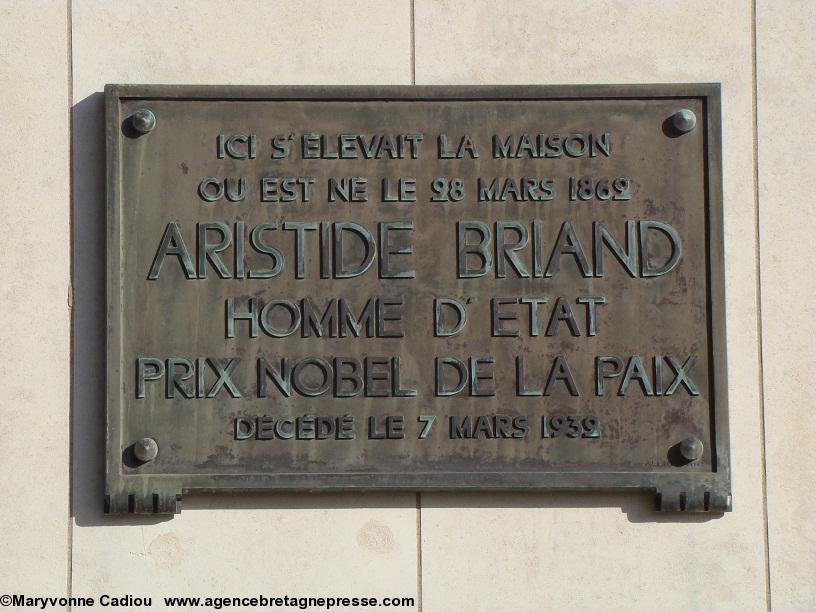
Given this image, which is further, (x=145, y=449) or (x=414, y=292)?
(x=414, y=292)

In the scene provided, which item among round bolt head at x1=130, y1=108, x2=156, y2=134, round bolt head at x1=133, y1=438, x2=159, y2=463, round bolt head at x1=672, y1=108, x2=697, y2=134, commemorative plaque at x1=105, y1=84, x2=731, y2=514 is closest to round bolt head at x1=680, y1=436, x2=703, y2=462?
commemorative plaque at x1=105, y1=84, x2=731, y2=514

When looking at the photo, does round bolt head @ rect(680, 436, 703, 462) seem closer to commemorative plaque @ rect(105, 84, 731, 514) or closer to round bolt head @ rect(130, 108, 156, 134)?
commemorative plaque @ rect(105, 84, 731, 514)

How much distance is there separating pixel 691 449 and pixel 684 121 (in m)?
1.44

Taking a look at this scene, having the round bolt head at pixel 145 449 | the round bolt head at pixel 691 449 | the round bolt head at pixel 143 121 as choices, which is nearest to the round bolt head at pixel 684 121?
the round bolt head at pixel 691 449

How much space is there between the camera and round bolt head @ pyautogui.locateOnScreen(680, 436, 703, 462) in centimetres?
516

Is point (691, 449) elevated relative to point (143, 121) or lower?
lower

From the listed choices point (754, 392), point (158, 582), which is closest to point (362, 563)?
point (158, 582)

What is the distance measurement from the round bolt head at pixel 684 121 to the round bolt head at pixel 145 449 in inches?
105

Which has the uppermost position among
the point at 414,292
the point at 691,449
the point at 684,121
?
the point at 684,121

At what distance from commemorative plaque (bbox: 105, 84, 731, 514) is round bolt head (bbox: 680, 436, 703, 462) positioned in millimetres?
11

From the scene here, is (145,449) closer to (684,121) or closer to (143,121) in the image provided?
(143,121)

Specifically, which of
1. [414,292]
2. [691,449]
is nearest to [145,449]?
[414,292]

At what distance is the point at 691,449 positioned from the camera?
Answer: 5.16m

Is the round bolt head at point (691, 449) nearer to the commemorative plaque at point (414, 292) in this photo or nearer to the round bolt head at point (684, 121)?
the commemorative plaque at point (414, 292)
